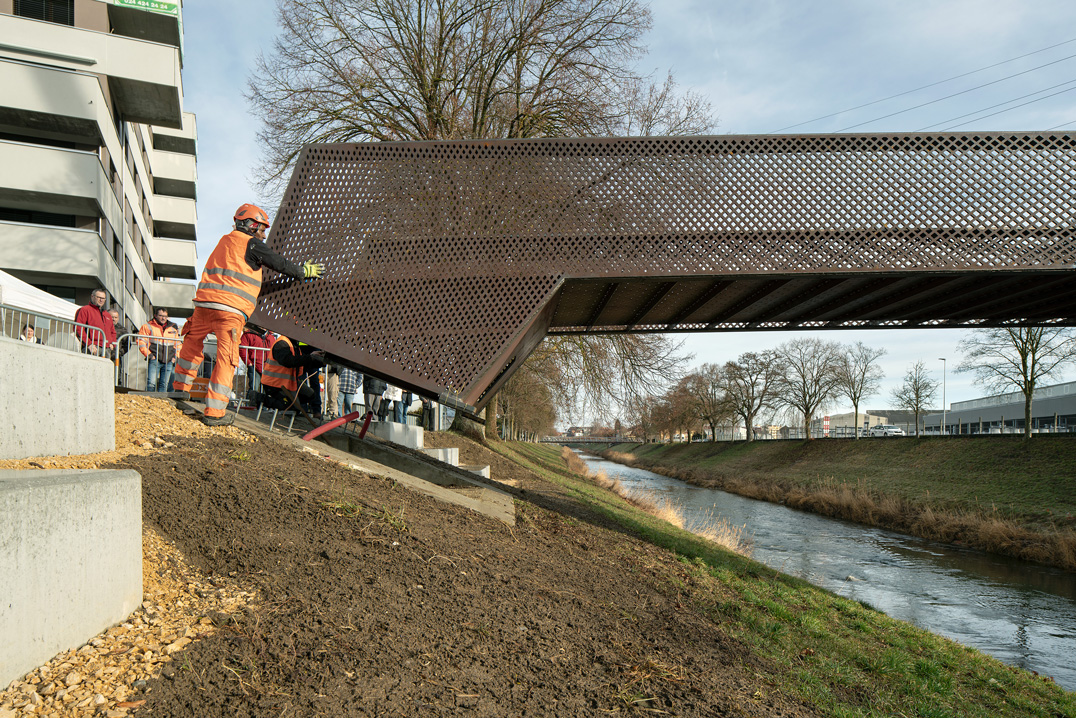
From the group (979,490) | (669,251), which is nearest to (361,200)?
(669,251)

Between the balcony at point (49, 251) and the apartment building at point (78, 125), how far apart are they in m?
0.04

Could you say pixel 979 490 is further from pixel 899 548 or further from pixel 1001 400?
pixel 1001 400

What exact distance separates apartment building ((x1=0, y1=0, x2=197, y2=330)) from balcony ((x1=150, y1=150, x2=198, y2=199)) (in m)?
9.19

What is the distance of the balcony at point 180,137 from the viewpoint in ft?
138

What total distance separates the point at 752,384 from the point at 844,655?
176ft

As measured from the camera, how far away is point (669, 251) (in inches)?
342

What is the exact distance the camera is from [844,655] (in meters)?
6.44

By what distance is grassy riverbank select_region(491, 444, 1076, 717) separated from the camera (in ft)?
17.0

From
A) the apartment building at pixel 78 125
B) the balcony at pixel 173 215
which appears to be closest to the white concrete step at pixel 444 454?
the apartment building at pixel 78 125

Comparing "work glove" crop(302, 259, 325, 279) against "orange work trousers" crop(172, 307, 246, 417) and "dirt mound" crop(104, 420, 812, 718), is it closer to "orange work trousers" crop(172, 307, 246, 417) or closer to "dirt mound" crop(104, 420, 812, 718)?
"orange work trousers" crop(172, 307, 246, 417)

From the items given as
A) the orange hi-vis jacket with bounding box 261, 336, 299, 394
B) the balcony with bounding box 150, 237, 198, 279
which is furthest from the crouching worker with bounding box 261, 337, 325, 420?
the balcony with bounding box 150, 237, 198, 279

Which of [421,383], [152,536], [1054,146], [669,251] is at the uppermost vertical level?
[1054,146]

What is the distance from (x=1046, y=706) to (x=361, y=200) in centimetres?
952

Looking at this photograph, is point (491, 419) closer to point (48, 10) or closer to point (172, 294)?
point (48, 10)
